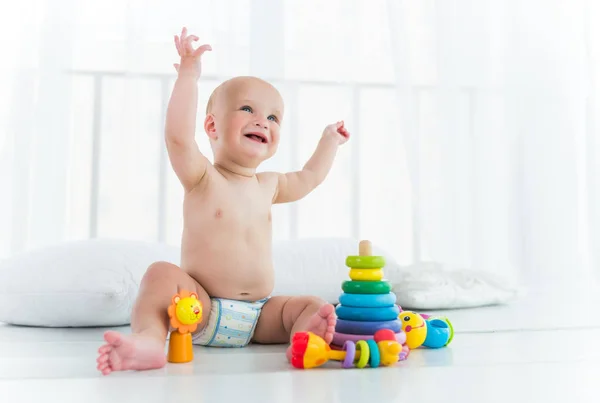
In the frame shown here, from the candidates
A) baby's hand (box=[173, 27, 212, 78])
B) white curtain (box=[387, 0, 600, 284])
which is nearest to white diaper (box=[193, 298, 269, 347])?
baby's hand (box=[173, 27, 212, 78])

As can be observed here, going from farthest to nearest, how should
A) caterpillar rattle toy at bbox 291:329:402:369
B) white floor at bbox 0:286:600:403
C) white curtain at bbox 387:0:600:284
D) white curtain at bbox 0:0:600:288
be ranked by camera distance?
white curtain at bbox 387:0:600:284, white curtain at bbox 0:0:600:288, caterpillar rattle toy at bbox 291:329:402:369, white floor at bbox 0:286:600:403

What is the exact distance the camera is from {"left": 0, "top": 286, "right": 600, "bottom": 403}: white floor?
1.82 feet

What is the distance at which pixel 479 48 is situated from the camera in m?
2.01

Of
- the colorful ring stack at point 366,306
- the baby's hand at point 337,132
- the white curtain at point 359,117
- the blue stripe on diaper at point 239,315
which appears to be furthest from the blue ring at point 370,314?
the white curtain at point 359,117

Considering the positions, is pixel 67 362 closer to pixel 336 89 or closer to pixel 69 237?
pixel 69 237

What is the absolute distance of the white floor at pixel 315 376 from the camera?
556mm

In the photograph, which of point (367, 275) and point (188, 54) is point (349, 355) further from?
point (188, 54)

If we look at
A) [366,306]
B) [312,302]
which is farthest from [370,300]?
[312,302]

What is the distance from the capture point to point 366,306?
756mm

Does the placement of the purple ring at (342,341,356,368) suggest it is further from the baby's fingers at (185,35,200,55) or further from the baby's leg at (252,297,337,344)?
the baby's fingers at (185,35,200,55)

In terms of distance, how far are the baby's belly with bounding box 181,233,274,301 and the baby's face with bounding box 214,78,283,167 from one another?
12 centimetres

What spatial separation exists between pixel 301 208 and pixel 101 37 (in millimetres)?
765

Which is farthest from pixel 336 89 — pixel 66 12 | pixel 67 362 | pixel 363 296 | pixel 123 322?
pixel 67 362

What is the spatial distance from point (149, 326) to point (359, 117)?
1.43 meters
